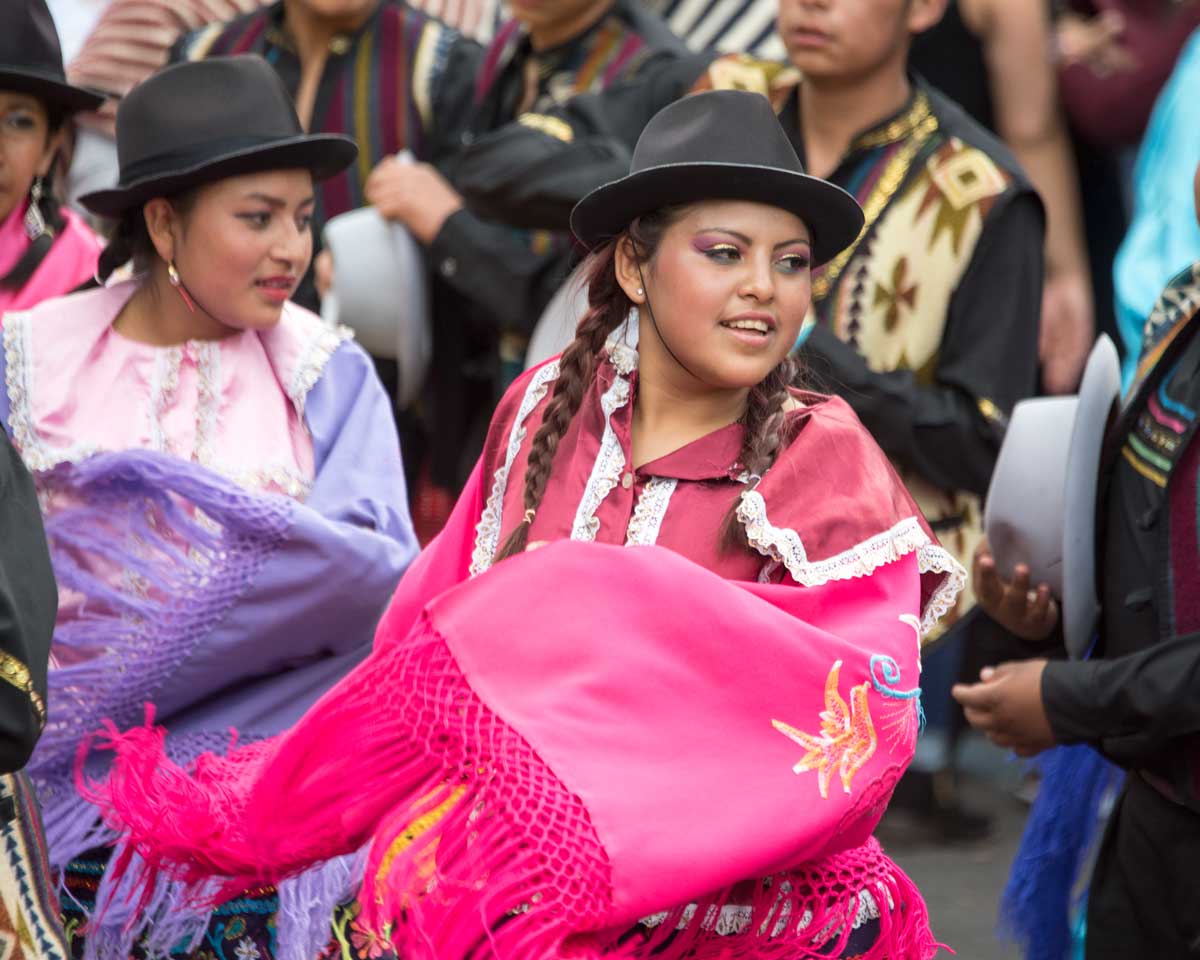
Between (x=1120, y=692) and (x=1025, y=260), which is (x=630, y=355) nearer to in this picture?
(x=1120, y=692)

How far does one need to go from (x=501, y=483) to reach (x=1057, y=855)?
1.24 metres

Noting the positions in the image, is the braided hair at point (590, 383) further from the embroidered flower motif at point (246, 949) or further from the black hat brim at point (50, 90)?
the black hat brim at point (50, 90)

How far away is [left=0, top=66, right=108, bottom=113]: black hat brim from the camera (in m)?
3.76

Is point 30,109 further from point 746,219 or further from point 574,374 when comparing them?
point 746,219

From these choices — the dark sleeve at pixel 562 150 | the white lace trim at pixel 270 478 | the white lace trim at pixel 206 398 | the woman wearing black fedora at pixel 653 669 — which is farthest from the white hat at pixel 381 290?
the woman wearing black fedora at pixel 653 669

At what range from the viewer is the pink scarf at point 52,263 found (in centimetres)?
428

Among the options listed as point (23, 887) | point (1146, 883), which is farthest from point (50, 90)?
point (1146, 883)

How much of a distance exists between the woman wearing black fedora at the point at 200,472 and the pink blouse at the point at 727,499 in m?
0.54

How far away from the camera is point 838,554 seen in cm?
266

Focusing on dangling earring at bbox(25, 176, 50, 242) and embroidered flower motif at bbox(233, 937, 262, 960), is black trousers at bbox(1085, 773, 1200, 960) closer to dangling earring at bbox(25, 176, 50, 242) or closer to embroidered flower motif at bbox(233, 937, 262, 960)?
embroidered flower motif at bbox(233, 937, 262, 960)

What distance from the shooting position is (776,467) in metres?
→ 2.77

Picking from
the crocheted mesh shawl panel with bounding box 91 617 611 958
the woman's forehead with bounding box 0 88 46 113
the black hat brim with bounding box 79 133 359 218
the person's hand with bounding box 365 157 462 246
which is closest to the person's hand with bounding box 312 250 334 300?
the person's hand with bounding box 365 157 462 246

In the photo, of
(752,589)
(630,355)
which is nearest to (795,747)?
(752,589)

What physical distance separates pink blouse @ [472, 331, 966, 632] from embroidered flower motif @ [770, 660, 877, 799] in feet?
0.57
